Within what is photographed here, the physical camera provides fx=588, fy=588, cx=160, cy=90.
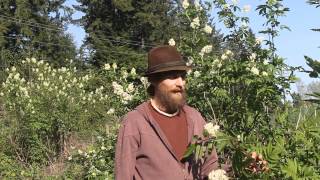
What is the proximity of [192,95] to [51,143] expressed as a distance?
7.33 m

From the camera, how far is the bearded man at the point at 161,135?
377 cm

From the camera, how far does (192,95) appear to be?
6008mm

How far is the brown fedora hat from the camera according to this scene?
383cm

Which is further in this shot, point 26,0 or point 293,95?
point 26,0

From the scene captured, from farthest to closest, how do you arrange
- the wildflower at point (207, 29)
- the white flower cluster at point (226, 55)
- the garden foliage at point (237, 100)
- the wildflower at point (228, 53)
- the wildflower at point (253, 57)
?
the wildflower at point (207, 29)
the wildflower at point (228, 53)
the white flower cluster at point (226, 55)
the wildflower at point (253, 57)
the garden foliage at point (237, 100)

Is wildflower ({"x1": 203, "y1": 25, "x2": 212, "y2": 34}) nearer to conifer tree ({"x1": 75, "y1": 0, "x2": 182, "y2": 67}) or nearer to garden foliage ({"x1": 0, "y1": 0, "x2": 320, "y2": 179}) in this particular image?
garden foliage ({"x1": 0, "y1": 0, "x2": 320, "y2": 179})

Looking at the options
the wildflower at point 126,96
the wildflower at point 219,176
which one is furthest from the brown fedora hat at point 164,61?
the wildflower at point 126,96

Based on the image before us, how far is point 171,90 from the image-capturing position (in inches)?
149

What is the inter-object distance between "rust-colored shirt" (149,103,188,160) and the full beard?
0.25ft

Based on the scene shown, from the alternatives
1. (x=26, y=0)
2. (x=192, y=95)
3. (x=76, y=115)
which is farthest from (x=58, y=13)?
(x=192, y=95)

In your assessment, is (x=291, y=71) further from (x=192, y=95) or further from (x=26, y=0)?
(x=26, y=0)

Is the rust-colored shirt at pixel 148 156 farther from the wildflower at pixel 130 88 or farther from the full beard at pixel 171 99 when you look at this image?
the wildflower at pixel 130 88

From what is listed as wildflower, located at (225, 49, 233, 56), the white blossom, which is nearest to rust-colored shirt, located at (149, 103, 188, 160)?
wildflower, located at (225, 49, 233, 56)

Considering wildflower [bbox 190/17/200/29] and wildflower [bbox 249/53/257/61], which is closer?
wildflower [bbox 249/53/257/61]
